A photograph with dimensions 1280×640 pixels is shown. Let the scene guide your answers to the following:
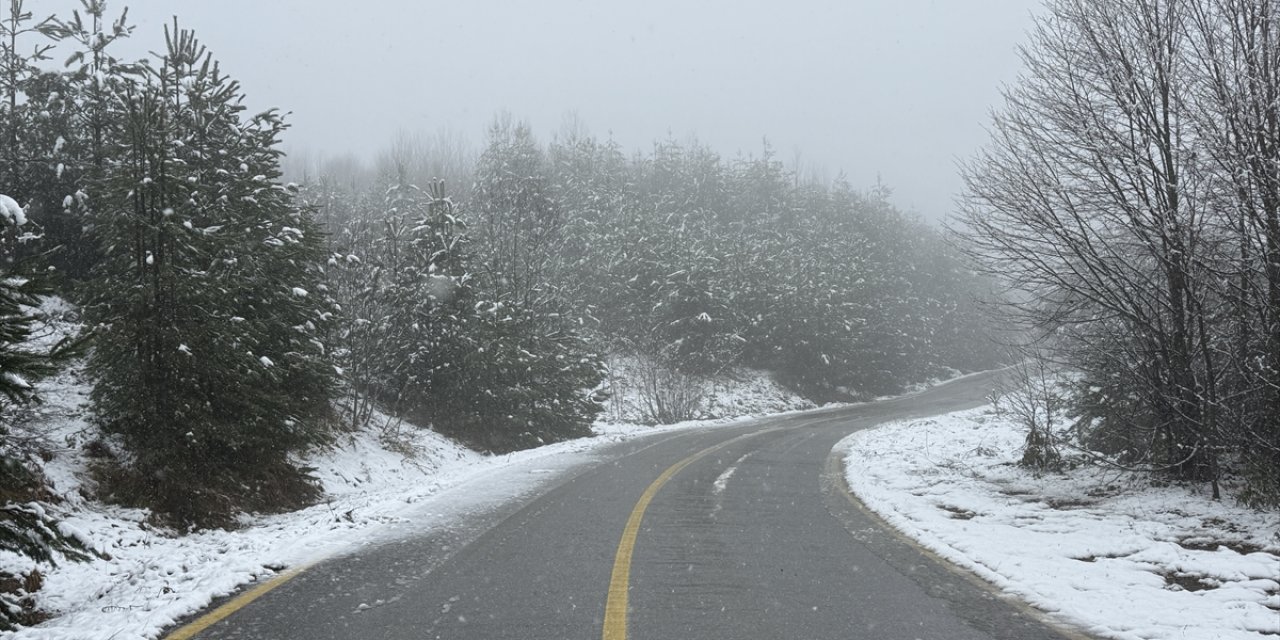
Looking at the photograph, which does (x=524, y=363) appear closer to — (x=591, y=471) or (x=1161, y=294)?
(x=591, y=471)

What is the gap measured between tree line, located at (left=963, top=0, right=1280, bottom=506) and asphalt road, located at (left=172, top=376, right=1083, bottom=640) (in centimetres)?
404

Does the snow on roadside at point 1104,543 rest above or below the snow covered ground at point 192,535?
below

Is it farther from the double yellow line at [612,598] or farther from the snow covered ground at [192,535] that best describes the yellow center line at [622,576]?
the snow covered ground at [192,535]

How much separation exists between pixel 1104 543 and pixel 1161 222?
3812mm

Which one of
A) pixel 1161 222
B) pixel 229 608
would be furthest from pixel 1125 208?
pixel 229 608

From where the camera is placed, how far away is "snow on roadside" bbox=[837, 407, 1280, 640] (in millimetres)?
5246

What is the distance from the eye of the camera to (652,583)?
19.9 feet

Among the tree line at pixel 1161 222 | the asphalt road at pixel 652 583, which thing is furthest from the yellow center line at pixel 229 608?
the tree line at pixel 1161 222

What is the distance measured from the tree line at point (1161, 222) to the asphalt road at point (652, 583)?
404cm

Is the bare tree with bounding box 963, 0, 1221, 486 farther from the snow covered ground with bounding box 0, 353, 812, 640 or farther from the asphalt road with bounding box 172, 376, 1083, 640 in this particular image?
the snow covered ground with bounding box 0, 353, 812, 640

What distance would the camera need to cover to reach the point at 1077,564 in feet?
22.0

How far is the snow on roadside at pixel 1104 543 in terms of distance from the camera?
5.25 metres

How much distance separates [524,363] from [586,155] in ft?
143

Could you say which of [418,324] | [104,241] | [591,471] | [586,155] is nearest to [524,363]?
[418,324]
